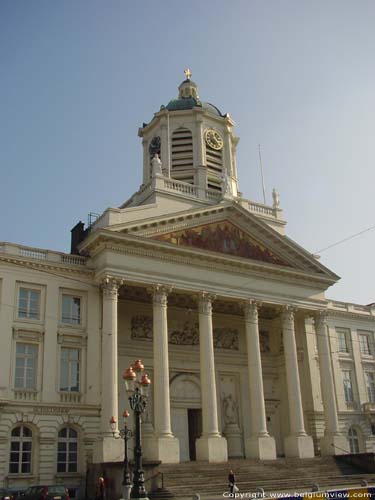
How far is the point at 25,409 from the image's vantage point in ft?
99.1

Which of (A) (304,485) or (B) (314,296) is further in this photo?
(B) (314,296)

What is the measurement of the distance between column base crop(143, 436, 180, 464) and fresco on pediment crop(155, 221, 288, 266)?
36.8 feet

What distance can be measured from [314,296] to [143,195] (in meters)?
13.6

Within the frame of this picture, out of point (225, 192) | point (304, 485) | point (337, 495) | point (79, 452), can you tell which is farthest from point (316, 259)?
point (337, 495)

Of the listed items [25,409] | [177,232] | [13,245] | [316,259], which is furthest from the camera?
[316,259]

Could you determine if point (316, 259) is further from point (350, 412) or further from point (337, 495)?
point (337, 495)

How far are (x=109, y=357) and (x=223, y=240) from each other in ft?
36.1

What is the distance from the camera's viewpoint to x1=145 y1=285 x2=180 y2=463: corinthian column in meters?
30.9

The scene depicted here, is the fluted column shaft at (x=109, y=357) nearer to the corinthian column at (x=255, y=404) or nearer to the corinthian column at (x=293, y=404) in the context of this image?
Answer: the corinthian column at (x=255, y=404)

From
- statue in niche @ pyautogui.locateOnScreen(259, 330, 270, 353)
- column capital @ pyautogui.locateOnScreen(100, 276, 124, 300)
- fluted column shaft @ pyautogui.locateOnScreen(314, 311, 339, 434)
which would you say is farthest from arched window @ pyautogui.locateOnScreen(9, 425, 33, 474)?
fluted column shaft @ pyautogui.locateOnScreen(314, 311, 339, 434)

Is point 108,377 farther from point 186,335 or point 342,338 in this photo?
point 342,338

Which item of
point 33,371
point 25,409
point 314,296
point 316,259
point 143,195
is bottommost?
point 25,409

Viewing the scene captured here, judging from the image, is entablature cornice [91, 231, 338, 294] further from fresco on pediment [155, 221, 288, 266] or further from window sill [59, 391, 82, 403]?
window sill [59, 391, 82, 403]

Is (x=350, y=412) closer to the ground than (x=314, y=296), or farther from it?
closer to the ground
